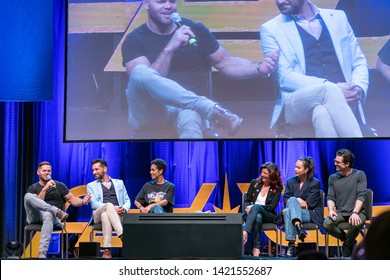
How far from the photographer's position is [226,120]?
22.6ft

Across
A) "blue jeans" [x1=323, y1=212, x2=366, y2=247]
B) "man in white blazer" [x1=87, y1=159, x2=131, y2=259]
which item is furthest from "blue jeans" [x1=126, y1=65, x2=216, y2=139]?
"blue jeans" [x1=323, y1=212, x2=366, y2=247]

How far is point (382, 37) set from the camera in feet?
22.4

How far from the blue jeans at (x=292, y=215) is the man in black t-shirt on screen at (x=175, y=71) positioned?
103cm

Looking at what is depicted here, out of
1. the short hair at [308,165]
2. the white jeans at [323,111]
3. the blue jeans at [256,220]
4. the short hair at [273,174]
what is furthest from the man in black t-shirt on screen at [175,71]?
the blue jeans at [256,220]

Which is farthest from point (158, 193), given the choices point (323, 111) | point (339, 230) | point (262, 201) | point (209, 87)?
point (323, 111)

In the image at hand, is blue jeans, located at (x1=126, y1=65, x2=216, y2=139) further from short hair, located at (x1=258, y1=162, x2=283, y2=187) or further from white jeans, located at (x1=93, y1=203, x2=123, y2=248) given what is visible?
white jeans, located at (x1=93, y1=203, x2=123, y2=248)

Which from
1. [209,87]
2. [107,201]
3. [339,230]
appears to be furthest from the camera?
[209,87]

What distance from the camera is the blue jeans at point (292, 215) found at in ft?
20.0

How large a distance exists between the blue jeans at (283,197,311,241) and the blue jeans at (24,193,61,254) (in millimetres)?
1875

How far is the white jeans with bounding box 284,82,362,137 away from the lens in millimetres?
6762

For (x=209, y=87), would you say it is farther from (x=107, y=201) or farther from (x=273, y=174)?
(x=107, y=201)

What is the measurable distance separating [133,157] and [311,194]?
2.06 m

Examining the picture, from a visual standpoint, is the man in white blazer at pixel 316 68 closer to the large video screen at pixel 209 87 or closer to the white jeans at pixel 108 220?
the large video screen at pixel 209 87
